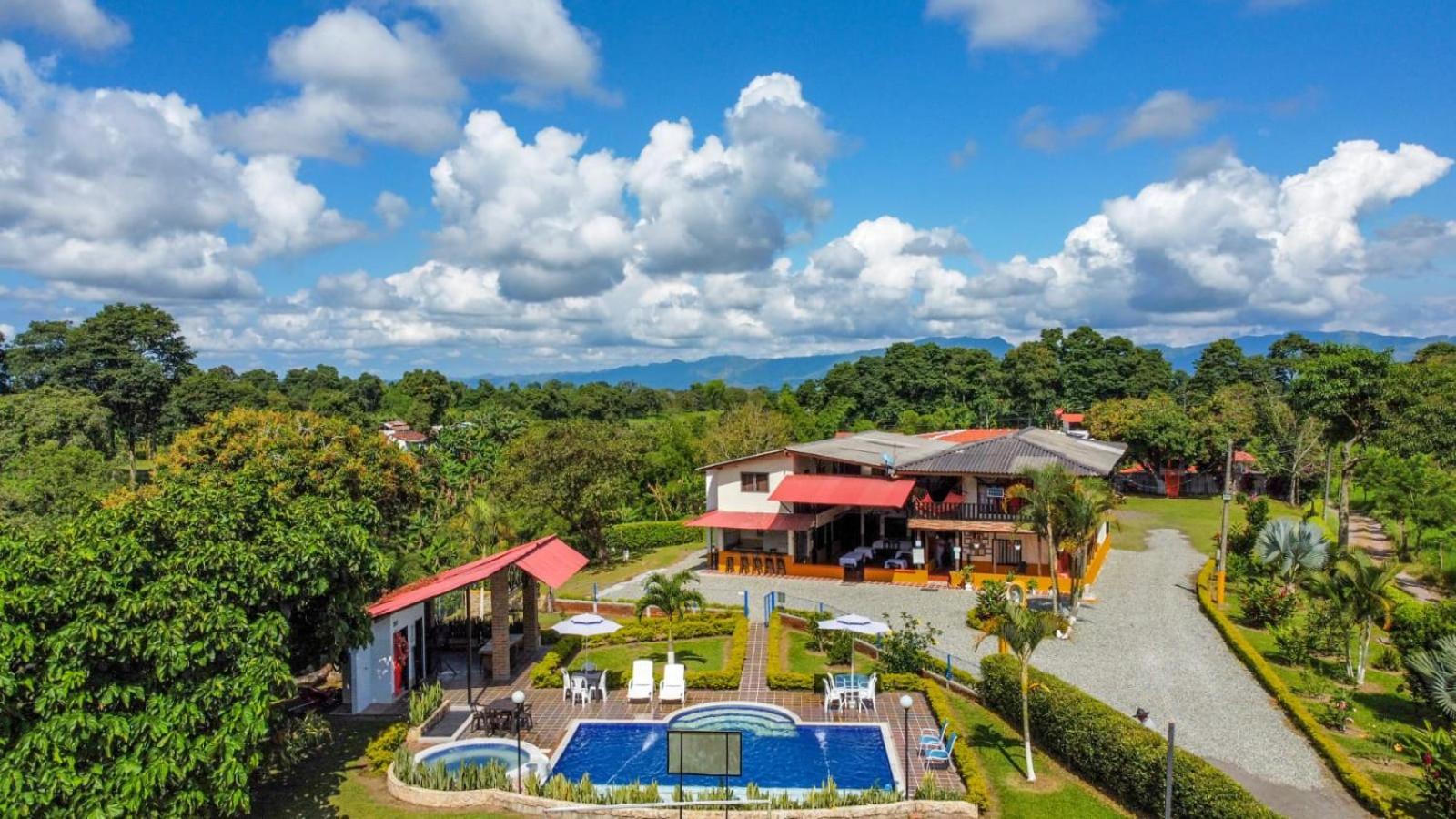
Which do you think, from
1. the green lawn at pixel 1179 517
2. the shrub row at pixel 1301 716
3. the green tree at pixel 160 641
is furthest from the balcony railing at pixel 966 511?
the green tree at pixel 160 641

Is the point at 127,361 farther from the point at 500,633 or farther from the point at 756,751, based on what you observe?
the point at 756,751

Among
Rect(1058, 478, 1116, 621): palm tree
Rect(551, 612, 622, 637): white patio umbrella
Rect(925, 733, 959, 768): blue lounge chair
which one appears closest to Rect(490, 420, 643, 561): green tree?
Rect(551, 612, 622, 637): white patio umbrella

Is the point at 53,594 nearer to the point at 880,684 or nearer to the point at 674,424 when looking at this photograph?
the point at 880,684

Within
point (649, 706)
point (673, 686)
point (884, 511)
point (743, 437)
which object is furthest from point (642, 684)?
point (743, 437)

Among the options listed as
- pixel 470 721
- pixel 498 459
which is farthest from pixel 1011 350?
pixel 470 721

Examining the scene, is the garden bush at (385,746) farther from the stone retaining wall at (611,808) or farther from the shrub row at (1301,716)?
the shrub row at (1301,716)
